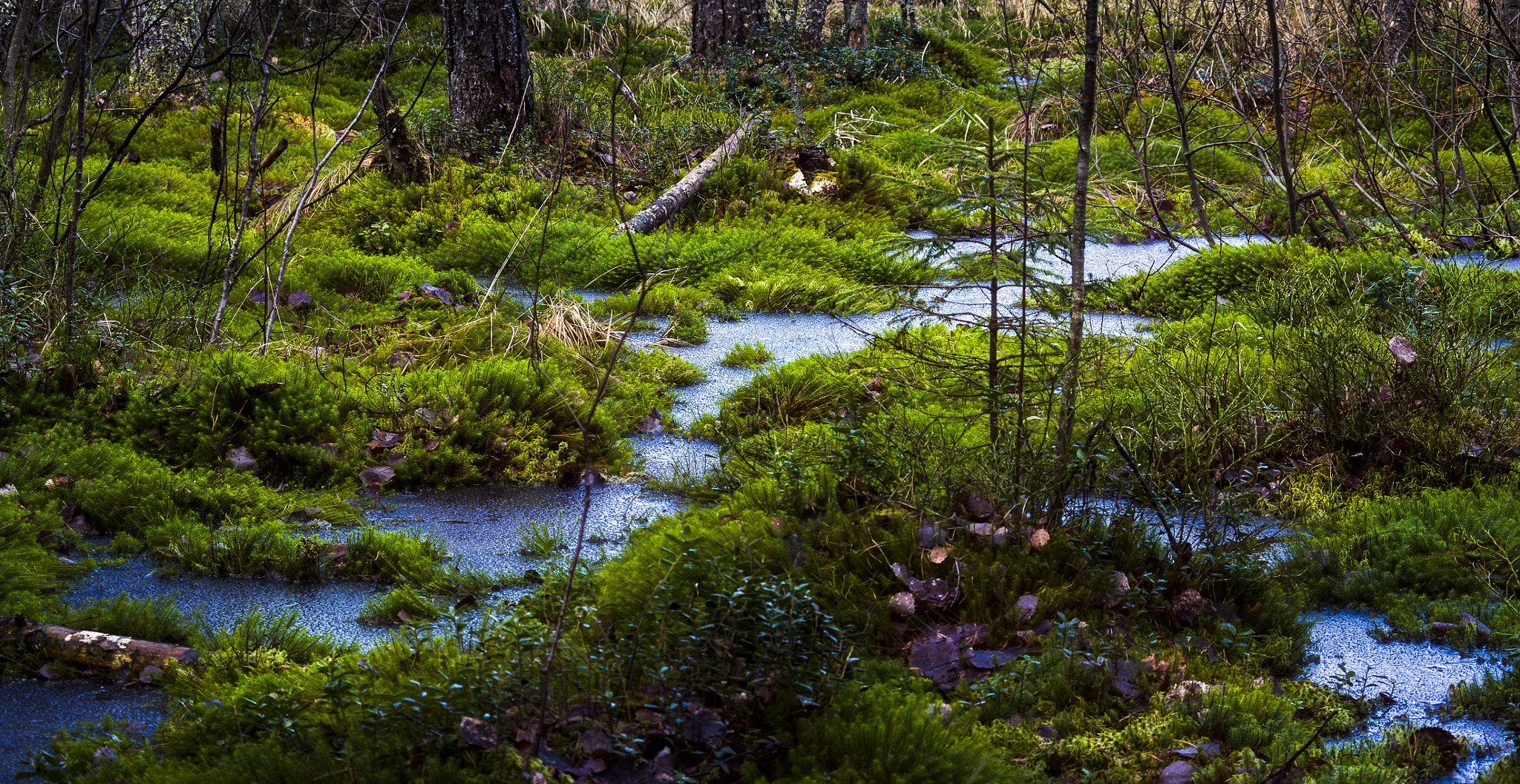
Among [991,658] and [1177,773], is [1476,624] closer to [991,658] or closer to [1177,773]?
[1177,773]

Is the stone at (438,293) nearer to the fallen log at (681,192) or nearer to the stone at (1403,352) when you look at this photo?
the fallen log at (681,192)

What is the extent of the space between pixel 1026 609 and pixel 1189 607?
531mm

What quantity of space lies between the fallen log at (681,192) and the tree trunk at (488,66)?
59.0 inches

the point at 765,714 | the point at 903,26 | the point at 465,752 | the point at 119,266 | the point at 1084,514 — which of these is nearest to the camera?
the point at 465,752

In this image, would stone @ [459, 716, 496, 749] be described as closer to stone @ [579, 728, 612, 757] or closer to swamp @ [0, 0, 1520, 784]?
swamp @ [0, 0, 1520, 784]

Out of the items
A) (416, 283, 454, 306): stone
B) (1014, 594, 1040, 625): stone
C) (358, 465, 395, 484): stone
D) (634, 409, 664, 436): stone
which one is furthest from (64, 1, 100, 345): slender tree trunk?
(1014, 594, 1040, 625): stone

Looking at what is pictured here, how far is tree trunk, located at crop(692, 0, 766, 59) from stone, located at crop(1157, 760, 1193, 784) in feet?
34.9

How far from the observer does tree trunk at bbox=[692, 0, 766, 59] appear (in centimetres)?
1195

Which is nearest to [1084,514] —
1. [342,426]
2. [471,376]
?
[471,376]

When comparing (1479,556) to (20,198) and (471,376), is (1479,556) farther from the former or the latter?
(20,198)

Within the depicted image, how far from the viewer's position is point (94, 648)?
291 cm

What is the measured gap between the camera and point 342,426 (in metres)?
4.52

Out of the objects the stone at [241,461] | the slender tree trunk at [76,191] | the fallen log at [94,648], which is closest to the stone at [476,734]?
the fallen log at [94,648]

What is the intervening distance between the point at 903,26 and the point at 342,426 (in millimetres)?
10627
